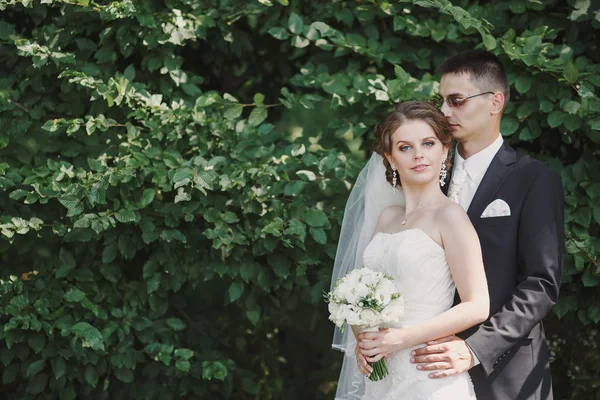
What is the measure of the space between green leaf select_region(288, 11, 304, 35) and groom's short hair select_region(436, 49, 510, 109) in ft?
3.43

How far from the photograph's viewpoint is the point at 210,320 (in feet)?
14.8

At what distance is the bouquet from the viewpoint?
8.78ft

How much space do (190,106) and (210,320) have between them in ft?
4.25

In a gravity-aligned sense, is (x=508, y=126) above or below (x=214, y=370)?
above

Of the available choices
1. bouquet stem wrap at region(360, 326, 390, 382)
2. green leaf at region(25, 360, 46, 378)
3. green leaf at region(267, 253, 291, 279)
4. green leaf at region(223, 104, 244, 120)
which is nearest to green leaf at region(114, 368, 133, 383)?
green leaf at region(25, 360, 46, 378)

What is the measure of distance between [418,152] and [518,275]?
63cm

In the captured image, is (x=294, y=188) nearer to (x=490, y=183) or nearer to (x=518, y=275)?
(x=490, y=183)

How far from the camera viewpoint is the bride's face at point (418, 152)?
9.67ft

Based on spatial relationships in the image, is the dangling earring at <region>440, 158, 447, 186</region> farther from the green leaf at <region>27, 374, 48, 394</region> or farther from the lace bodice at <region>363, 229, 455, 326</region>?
the green leaf at <region>27, 374, 48, 394</region>

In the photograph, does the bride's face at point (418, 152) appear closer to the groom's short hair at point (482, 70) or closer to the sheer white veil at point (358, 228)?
the sheer white veil at point (358, 228)

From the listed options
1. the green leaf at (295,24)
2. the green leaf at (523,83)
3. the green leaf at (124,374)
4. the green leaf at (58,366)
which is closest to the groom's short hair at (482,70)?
the green leaf at (523,83)

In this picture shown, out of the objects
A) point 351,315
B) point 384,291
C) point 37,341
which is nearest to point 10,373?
point 37,341

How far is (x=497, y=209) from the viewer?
295 centimetres

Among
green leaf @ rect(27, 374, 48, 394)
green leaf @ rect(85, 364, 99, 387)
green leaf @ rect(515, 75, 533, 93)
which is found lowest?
green leaf @ rect(27, 374, 48, 394)
